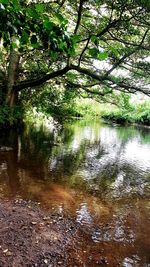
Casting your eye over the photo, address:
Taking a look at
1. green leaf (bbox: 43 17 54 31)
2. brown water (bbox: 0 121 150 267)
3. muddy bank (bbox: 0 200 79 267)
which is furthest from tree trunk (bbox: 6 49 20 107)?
green leaf (bbox: 43 17 54 31)

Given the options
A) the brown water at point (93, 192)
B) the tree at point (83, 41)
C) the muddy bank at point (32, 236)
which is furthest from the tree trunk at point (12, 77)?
the muddy bank at point (32, 236)

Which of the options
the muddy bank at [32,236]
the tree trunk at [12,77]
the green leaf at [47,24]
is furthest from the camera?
the tree trunk at [12,77]

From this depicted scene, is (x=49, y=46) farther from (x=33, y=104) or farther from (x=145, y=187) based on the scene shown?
(x=33, y=104)

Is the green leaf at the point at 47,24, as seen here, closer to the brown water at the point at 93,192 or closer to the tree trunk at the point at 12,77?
the brown water at the point at 93,192

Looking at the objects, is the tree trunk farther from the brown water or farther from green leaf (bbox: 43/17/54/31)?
green leaf (bbox: 43/17/54/31)

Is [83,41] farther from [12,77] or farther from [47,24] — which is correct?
[47,24]

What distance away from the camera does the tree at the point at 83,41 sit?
2.20 meters

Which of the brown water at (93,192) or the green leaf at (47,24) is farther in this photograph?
the brown water at (93,192)

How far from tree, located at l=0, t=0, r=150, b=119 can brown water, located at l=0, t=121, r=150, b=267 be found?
8.93 feet

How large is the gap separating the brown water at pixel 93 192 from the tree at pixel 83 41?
8.93 ft

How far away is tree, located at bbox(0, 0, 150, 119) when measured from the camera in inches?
86.4

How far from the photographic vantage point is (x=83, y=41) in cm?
1102

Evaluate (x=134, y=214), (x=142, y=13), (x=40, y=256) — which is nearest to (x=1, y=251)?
(x=40, y=256)

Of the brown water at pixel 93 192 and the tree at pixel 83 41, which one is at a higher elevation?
the tree at pixel 83 41
